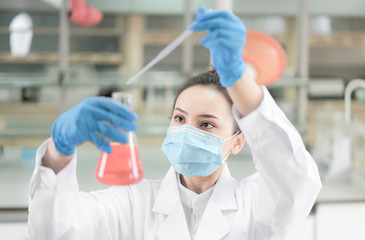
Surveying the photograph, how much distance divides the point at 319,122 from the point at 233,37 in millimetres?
2349

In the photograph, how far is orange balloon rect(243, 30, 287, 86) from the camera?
1.42m

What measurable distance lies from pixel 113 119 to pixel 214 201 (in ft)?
1.60

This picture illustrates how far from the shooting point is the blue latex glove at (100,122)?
96cm

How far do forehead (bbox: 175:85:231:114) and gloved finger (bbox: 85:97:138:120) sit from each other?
0.30 metres

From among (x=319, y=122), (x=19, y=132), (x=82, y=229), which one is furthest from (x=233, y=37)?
(x=319, y=122)

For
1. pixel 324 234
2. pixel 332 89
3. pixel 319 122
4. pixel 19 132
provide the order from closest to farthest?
pixel 324 234 → pixel 19 132 → pixel 319 122 → pixel 332 89

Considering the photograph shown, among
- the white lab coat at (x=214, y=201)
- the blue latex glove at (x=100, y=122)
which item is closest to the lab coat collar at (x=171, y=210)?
the white lab coat at (x=214, y=201)

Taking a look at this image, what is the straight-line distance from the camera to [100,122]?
3.17 ft

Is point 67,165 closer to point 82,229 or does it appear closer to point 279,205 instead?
point 82,229

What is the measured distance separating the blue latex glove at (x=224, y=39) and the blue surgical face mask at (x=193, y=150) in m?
0.30

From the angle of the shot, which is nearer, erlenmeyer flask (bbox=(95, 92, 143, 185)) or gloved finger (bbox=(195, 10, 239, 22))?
gloved finger (bbox=(195, 10, 239, 22))

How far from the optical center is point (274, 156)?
1.01 m

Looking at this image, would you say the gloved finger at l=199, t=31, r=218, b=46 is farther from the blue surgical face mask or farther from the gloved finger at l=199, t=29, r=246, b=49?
the blue surgical face mask

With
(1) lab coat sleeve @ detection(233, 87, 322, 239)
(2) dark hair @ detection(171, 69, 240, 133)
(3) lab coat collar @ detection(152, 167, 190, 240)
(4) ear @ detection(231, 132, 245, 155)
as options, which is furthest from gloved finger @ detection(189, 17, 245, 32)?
(3) lab coat collar @ detection(152, 167, 190, 240)
